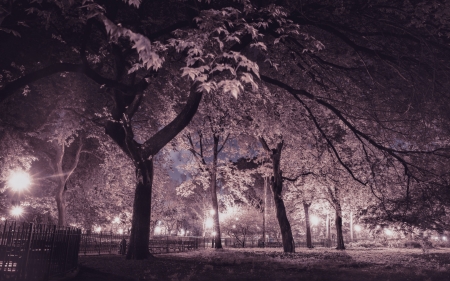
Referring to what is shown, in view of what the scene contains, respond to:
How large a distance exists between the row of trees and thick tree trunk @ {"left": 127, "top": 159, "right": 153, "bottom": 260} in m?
0.06

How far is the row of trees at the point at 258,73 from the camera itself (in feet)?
27.7

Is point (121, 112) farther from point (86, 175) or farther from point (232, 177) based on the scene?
point (86, 175)

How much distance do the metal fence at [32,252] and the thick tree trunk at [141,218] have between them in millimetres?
3621

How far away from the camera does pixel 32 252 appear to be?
8398 mm

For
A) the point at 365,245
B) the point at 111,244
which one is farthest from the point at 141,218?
the point at 365,245

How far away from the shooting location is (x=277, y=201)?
24.1m

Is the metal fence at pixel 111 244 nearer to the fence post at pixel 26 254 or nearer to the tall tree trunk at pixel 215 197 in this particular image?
the tall tree trunk at pixel 215 197

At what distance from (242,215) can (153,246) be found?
14.7m

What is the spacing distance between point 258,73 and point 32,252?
7.09 m

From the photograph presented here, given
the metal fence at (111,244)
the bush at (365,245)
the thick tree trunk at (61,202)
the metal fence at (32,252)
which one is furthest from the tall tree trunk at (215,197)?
the bush at (365,245)

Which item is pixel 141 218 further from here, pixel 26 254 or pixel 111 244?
pixel 111 244

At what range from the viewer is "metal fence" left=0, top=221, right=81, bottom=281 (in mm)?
8188

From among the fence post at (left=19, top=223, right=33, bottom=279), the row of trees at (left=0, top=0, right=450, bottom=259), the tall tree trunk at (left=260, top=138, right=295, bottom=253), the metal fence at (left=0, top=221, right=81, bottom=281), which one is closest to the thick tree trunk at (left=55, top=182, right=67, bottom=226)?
the row of trees at (left=0, top=0, right=450, bottom=259)

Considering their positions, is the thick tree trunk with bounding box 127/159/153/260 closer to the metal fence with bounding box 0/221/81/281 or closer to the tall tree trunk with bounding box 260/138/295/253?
the metal fence with bounding box 0/221/81/281
